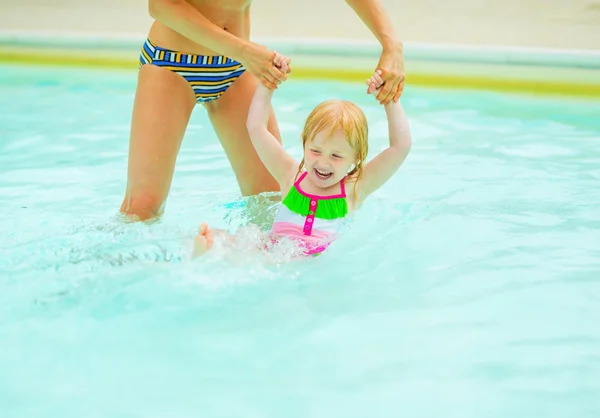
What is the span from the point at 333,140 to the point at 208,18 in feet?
2.18

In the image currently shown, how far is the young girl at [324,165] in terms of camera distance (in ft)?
8.62

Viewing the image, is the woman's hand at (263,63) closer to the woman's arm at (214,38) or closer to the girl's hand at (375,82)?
the woman's arm at (214,38)

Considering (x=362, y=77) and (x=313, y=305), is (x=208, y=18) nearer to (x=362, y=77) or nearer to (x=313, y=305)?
(x=313, y=305)

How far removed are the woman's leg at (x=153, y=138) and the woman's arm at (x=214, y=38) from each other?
0.25 m

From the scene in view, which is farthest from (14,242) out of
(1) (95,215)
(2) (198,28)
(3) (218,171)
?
(3) (218,171)

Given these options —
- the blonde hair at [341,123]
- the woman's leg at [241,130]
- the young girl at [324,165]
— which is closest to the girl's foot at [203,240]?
the young girl at [324,165]

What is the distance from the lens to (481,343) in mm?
2311

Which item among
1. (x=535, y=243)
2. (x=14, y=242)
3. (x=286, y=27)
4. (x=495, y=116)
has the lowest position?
(x=14, y=242)

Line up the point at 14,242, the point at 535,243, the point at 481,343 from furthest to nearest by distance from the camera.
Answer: the point at 535,243 → the point at 14,242 → the point at 481,343

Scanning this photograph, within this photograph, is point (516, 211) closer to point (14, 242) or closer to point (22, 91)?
point (14, 242)

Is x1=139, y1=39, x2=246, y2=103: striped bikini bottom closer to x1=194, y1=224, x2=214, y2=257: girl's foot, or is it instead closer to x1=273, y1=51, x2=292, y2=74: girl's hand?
x1=273, y1=51, x2=292, y2=74: girl's hand

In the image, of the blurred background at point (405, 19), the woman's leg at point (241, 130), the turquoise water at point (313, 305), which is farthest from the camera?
the blurred background at point (405, 19)

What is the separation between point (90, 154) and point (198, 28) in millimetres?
2110

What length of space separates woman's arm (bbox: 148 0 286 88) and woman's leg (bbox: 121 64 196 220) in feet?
0.81
